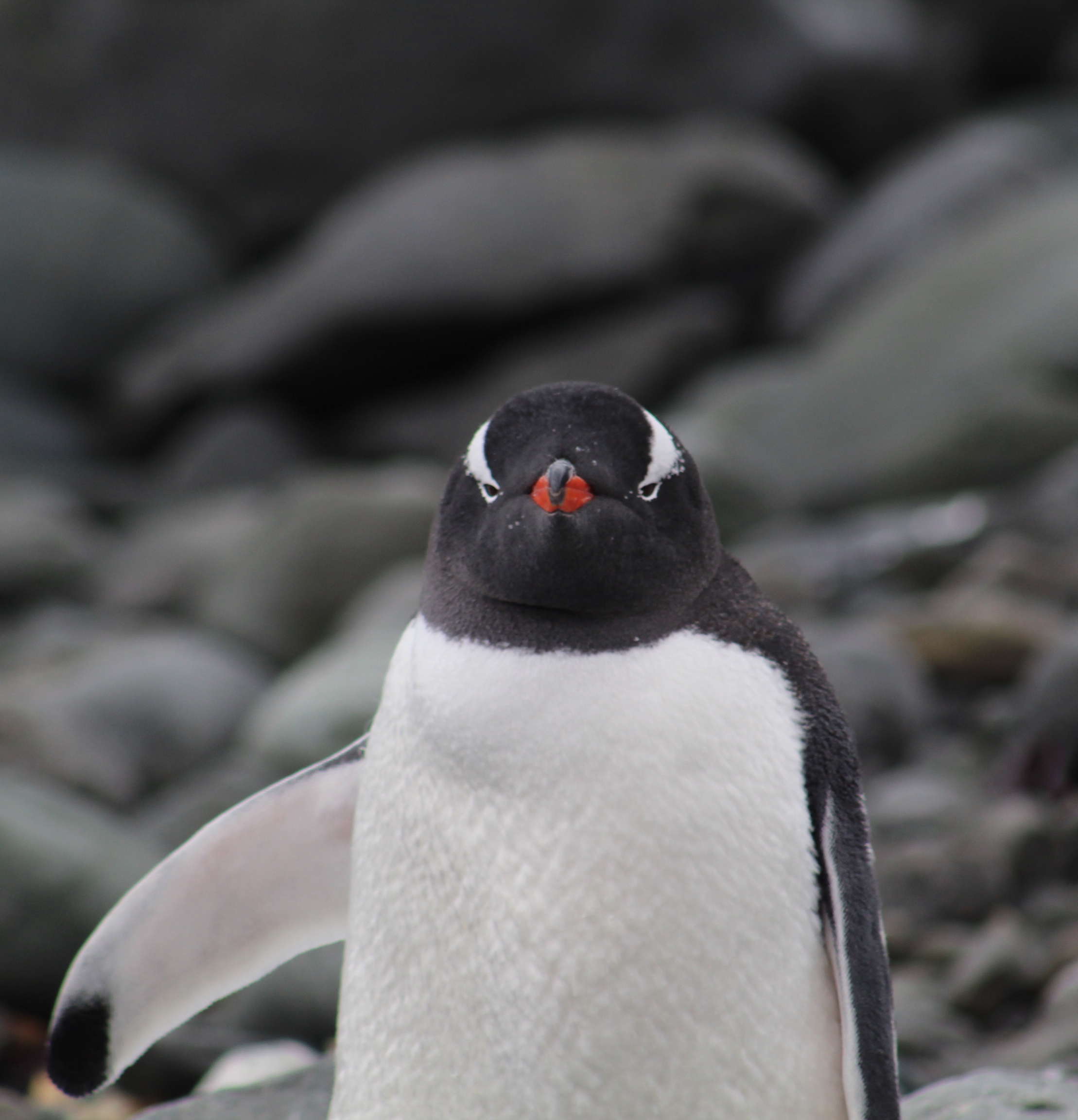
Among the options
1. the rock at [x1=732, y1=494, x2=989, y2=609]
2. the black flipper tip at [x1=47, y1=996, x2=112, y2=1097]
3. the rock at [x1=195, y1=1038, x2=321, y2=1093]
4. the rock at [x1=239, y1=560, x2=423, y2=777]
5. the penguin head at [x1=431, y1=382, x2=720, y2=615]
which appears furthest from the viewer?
the rock at [x1=732, y1=494, x2=989, y2=609]

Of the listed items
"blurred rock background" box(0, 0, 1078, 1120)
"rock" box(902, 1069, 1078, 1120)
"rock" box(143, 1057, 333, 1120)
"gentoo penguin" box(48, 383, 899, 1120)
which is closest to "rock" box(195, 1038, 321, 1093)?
"blurred rock background" box(0, 0, 1078, 1120)

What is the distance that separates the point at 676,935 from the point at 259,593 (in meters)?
4.11

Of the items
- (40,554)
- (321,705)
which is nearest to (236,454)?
(40,554)

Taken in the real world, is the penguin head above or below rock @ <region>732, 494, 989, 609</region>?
below

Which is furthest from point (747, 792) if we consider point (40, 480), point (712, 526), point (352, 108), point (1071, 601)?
point (352, 108)

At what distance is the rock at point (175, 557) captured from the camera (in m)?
5.75

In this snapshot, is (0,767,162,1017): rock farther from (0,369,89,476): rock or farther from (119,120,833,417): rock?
(0,369,89,476): rock

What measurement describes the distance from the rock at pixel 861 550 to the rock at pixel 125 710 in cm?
159

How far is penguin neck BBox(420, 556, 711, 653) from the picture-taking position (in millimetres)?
1230

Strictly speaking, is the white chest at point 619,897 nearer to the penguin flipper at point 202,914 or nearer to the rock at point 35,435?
the penguin flipper at point 202,914

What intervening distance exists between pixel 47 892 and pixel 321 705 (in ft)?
3.27

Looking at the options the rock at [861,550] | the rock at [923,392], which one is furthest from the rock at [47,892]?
the rock at [923,392]

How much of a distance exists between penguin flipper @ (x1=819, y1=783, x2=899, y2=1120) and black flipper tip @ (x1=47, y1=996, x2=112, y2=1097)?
770 mm

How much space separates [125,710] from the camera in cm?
399
